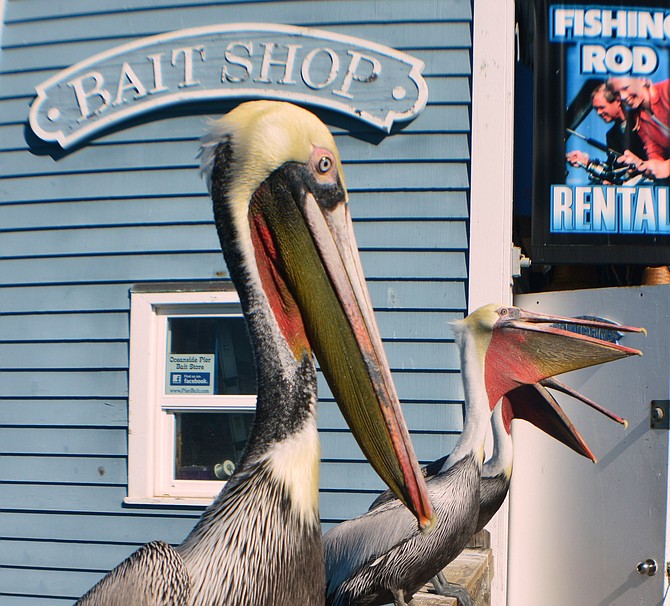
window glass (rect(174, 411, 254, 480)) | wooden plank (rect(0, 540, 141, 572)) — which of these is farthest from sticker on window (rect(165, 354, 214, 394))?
wooden plank (rect(0, 540, 141, 572))

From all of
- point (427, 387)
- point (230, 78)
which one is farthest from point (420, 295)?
point (230, 78)

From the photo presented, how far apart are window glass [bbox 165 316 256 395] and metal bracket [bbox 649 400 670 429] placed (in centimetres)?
208

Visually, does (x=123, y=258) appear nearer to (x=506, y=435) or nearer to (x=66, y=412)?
(x=66, y=412)

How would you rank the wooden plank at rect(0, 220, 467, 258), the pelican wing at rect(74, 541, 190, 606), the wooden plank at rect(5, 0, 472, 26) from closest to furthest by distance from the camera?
1. the pelican wing at rect(74, 541, 190, 606)
2. the wooden plank at rect(0, 220, 467, 258)
3. the wooden plank at rect(5, 0, 472, 26)

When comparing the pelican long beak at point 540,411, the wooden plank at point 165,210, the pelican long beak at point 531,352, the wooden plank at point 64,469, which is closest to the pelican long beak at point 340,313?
the pelican long beak at point 531,352

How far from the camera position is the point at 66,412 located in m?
4.56

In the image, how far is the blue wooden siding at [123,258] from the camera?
13.9ft

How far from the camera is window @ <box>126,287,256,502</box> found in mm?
4422

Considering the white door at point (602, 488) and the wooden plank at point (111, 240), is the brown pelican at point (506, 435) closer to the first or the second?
the white door at point (602, 488)

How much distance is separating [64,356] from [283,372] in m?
3.26

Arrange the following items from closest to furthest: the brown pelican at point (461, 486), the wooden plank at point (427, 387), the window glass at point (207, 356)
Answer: the brown pelican at point (461, 486), the wooden plank at point (427, 387), the window glass at point (207, 356)

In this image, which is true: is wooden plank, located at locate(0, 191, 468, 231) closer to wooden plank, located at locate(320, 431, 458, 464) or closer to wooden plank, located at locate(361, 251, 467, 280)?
wooden plank, located at locate(361, 251, 467, 280)

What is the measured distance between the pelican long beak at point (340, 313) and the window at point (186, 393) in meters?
2.74

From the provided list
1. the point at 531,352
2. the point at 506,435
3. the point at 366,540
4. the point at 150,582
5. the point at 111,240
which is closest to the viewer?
the point at 150,582
